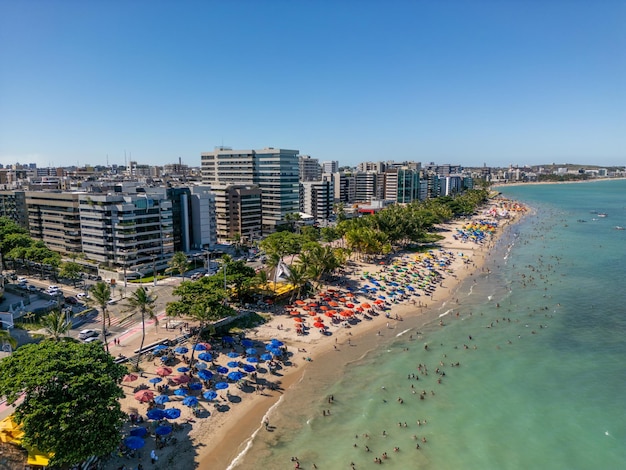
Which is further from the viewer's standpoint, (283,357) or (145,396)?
(283,357)

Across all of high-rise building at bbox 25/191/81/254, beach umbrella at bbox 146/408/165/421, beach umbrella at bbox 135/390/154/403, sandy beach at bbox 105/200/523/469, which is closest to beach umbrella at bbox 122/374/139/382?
sandy beach at bbox 105/200/523/469

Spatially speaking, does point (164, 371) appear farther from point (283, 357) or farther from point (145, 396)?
point (283, 357)

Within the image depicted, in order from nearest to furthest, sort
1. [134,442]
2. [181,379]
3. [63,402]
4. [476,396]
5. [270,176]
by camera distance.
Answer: [63,402], [134,442], [181,379], [476,396], [270,176]

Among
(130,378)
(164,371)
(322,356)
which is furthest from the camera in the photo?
(322,356)

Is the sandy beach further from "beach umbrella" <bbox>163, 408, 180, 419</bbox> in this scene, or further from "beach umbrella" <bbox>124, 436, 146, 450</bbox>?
"beach umbrella" <bbox>163, 408, 180, 419</bbox>

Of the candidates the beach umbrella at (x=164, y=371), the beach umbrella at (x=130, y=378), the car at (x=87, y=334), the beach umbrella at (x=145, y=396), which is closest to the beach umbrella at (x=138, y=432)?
the beach umbrella at (x=145, y=396)

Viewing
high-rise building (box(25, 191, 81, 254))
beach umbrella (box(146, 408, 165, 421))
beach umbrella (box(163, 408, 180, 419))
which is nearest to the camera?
beach umbrella (box(146, 408, 165, 421))

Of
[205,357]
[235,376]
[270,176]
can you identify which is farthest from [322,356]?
[270,176]
